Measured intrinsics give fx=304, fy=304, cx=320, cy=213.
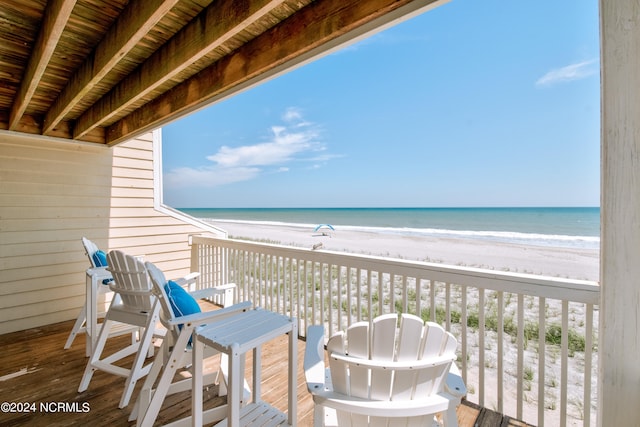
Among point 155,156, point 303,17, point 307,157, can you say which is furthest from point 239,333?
point 307,157

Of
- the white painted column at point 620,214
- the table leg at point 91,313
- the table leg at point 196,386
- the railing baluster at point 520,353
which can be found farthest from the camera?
the table leg at point 91,313

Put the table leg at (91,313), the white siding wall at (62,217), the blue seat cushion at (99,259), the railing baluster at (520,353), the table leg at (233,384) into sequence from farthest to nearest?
1. the white siding wall at (62,217)
2. the blue seat cushion at (99,259)
3. the table leg at (91,313)
4. the railing baluster at (520,353)
5. the table leg at (233,384)

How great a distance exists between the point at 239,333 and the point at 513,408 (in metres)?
2.12

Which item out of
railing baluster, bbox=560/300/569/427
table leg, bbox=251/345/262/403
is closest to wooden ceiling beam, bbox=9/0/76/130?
table leg, bbox=251/345/262/403

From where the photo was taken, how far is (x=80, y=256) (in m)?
3.90

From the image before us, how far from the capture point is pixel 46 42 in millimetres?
1725

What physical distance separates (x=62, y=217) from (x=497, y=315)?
188 inches

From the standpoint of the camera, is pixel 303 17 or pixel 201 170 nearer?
pixel 303 17

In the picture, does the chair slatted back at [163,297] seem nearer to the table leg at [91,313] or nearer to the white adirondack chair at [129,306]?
the white adirondack chair at [129,306]

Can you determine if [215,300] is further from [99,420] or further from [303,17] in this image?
→ [303,17]

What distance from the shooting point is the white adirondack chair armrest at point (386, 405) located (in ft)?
3.67

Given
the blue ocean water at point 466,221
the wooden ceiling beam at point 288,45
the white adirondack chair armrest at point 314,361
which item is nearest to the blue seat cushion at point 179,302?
the white adirondack chair armrest at point 314,361

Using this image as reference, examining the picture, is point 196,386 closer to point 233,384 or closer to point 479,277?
point 233,384

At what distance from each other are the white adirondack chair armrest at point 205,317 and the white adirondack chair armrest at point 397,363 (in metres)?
0.93
